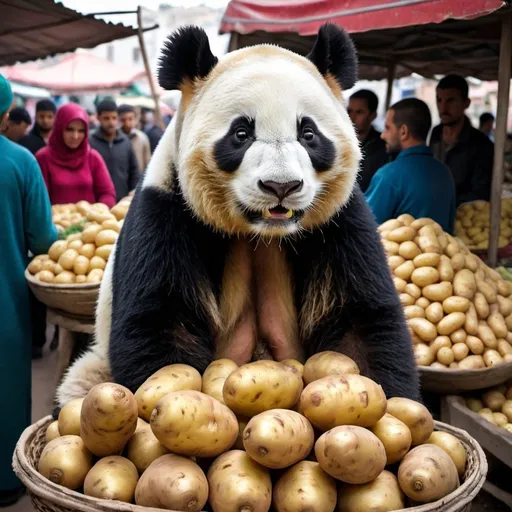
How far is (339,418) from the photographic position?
4.50 ft

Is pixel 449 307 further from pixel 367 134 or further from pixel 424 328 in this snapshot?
pixel 367 134

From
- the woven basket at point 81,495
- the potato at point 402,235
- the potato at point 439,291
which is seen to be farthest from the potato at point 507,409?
the woven basket at point 81,495

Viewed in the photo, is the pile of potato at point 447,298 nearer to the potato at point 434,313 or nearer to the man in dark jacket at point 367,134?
the potato at point 434,313

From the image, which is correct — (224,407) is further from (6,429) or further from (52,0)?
(52,0)

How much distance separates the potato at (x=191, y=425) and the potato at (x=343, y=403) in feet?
0.60

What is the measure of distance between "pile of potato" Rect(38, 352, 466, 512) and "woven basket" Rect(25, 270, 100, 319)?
187 cm

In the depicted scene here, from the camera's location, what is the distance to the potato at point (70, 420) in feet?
4.93

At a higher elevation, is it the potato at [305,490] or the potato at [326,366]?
the potato at [326,366]

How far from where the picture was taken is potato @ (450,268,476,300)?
127 inches

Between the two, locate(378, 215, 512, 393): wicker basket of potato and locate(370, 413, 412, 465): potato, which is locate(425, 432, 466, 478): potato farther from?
locate(378, 215, 512, 393): wicker basket of potato

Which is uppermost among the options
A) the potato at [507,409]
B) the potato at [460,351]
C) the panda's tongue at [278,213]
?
the panda's tongue at [278,213]

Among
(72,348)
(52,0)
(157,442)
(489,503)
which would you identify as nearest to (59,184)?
(52,0)

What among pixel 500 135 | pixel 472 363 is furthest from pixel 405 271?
pixel 500 135

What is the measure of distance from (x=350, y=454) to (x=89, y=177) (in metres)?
4.41
